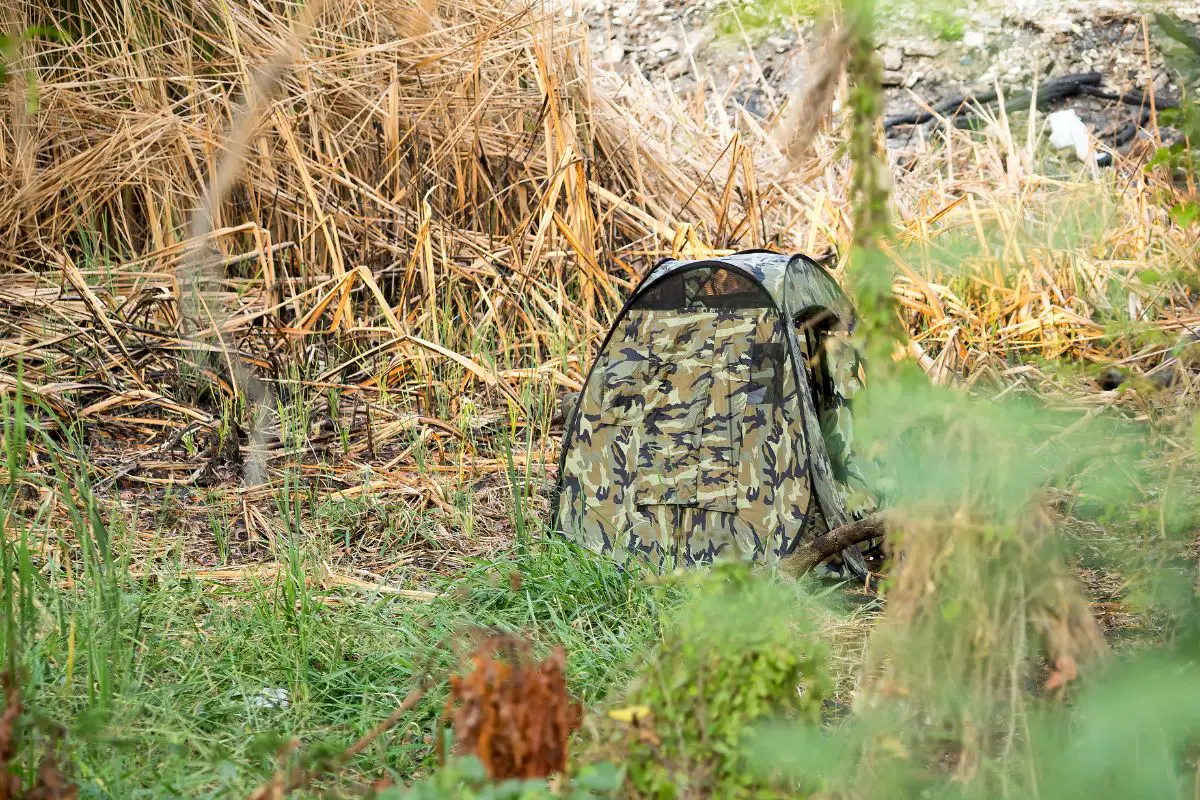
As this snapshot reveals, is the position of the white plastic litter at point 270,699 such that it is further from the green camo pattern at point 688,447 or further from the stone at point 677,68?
the stone at point 677,68

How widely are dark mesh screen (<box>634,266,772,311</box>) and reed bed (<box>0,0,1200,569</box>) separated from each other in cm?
92

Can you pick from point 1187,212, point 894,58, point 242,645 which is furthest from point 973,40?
point 242,645

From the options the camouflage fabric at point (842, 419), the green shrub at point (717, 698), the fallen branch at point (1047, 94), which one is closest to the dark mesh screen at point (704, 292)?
the camouflage fabric at point (842, 419)

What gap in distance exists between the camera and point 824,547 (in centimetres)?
332

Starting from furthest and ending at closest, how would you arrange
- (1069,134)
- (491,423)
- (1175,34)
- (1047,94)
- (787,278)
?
(1047,94) → (1069,134) → (491,423) → (787,278) → (1175,34)

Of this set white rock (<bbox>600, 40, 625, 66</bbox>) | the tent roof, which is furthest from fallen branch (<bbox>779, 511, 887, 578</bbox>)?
white rock (<bbox>600, 40, 625, 66</bbox>)

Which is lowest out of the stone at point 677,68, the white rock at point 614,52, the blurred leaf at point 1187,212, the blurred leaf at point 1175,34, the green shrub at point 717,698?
the green shrub at point 717,698

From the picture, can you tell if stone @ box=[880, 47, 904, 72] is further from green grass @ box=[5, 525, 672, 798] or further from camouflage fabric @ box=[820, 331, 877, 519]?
green grass @ box=[5, 525, 672, 798]

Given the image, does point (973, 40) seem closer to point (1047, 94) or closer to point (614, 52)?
point (1047, 94)

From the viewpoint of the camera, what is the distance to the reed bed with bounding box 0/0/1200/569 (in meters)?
4.90

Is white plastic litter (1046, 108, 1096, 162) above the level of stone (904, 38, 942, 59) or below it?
below

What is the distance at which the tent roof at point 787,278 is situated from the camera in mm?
3705

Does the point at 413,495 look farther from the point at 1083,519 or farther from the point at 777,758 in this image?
the point at 777,758

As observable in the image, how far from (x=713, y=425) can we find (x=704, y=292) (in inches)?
17.7
